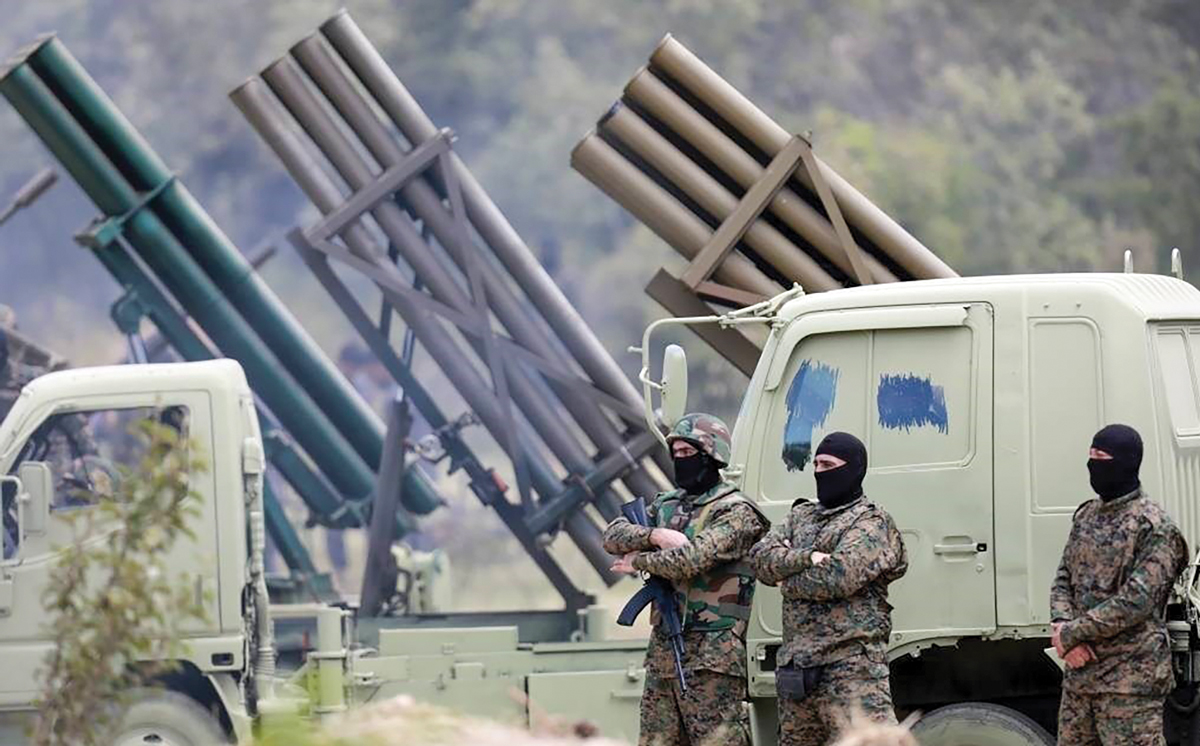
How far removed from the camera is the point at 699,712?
8.07 metres

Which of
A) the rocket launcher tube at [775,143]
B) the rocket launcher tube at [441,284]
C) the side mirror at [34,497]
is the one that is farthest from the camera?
the rocket launcher tube at [441,284]

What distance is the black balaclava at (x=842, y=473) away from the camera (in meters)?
7.71

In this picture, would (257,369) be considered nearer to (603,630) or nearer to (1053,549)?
(603,630)

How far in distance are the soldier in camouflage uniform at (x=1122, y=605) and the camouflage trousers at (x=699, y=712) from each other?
1209mm

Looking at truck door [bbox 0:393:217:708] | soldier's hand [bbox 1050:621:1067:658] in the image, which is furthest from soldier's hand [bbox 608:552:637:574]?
truck door [bbox 0:393:217:708]

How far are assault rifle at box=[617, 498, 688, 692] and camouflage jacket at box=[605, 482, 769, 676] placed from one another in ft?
0.09

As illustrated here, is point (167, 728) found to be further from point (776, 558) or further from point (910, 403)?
point (910, 403)

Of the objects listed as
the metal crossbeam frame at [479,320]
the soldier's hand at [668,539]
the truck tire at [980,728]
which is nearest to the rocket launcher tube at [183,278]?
the metal crossbeam frame at [479,320]

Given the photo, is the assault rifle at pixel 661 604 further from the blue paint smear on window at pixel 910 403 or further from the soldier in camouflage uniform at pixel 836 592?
the blue paint smear on window at pixel 910 403

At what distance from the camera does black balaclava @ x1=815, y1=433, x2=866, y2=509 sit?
7.71 m

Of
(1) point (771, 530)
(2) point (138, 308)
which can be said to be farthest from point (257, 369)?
(1) point (771, 530)

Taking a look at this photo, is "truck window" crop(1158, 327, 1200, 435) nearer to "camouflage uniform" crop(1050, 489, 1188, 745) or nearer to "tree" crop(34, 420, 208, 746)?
"camouflage uniform" crop(1050, 489, 1188, 745)

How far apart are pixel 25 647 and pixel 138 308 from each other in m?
3.76

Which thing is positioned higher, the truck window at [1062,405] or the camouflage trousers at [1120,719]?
the truck window at [1062,405]
